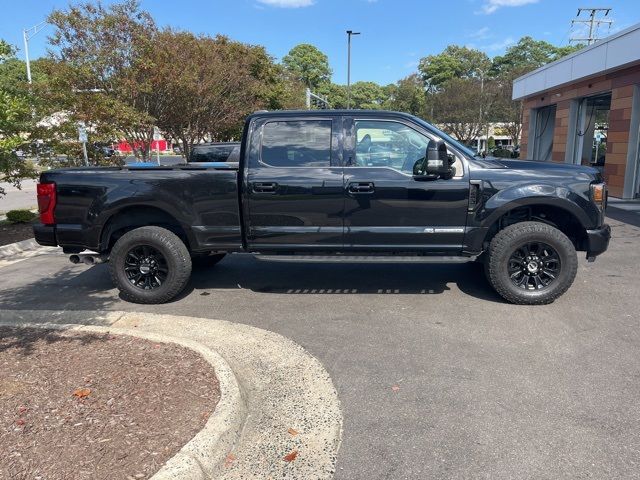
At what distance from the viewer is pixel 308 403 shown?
3453 mm

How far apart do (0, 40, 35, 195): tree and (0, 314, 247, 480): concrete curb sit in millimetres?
5264

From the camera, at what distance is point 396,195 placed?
523cm

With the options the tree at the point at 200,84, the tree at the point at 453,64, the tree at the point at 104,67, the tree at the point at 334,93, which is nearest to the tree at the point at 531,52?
the tree at the point at 453,64

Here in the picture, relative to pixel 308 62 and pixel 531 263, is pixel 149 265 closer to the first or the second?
pixel 531 263

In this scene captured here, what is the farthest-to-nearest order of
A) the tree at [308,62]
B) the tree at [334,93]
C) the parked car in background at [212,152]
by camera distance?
the tree at [334,93] < the tree at [308,62] < the parked car in background at [212,152]

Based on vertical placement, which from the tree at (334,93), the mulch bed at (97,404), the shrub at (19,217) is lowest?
the mulch bed at (97,404)

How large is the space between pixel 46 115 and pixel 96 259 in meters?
4.85

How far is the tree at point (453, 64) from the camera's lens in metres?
77.3

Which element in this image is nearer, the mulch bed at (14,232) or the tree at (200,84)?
the mulch bed at (14,232)

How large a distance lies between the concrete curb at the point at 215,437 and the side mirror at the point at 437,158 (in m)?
2.63

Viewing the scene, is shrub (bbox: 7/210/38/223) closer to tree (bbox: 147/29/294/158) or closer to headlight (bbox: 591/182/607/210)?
tree (bbox: 147/29/294/158)

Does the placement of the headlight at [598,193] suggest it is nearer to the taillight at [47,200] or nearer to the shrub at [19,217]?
the taillight at [47,200]

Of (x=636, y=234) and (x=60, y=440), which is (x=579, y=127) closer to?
(x=636, y=234)

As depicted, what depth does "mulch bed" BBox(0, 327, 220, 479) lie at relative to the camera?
270cm
